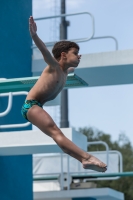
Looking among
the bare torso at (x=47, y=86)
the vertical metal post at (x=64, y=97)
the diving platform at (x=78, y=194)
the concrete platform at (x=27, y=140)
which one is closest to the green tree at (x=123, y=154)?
the vertical metal post at (x=64, y=97)

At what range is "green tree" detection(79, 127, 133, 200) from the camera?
39.8m

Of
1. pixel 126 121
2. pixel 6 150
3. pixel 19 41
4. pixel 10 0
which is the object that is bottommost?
pixel 126 121

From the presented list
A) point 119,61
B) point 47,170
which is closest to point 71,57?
point 119,61

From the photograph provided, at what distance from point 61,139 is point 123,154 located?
40.3m

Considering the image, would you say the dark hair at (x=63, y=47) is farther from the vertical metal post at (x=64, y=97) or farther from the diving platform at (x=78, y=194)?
the vertical metal post at (x=64, y=97)

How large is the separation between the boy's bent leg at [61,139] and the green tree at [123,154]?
112ft

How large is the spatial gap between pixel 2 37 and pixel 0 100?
1413mm

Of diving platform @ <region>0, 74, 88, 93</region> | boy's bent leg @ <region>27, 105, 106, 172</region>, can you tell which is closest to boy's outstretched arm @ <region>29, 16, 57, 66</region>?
boy's bent leg @ <region>27, 105, 106, 172</region>

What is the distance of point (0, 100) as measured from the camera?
37.0 ft

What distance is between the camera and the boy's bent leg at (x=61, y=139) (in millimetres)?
5598

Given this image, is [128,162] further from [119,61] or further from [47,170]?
[119,61]

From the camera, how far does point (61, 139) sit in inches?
226

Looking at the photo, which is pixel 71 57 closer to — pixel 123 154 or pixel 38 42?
pixel 38 42

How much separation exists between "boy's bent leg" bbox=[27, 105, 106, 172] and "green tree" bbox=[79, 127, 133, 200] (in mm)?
34093
